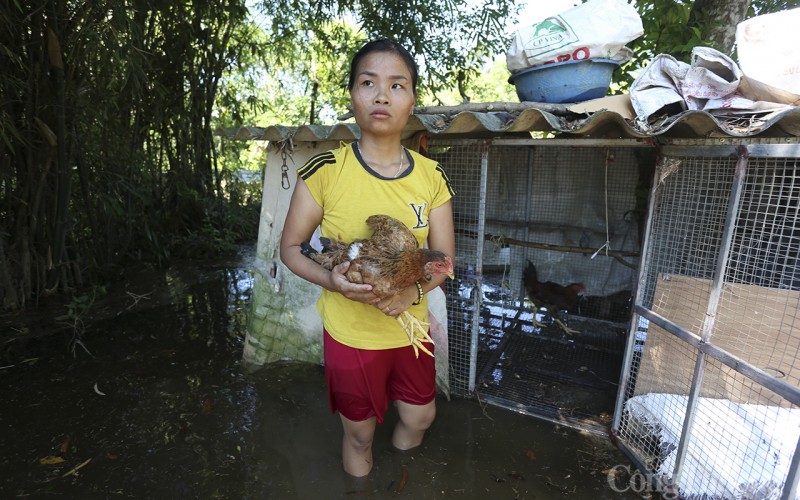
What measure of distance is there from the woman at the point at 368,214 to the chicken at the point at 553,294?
107 inches

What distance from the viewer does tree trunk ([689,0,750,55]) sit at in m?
3.83

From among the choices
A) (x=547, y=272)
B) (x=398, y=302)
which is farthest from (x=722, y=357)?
(x=547, y=272)

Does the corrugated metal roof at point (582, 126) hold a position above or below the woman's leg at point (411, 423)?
above

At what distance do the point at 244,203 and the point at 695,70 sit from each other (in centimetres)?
957

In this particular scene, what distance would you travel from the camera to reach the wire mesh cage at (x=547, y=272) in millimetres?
3559

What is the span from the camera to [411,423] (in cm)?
255

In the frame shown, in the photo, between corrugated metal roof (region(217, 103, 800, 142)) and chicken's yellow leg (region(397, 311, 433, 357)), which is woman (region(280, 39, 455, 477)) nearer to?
chicken's yellow leg (region(397, 311, 433, 357))

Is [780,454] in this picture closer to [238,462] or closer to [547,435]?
[547,435]

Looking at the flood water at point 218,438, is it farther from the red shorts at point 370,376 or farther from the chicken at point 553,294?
the chicken at point 553,294

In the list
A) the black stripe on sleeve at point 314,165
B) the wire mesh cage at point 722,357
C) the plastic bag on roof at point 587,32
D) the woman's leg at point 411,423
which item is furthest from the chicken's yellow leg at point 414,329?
the plastic bag on roof at point 587,32

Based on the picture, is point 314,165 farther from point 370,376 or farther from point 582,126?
point 582,126

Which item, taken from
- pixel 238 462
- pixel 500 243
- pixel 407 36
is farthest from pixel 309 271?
pixel 407 36

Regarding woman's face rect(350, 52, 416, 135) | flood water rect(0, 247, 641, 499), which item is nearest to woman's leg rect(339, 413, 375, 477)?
flood water rect(0, 247, 641, 499)

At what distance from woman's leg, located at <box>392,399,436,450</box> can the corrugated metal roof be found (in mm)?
1666
